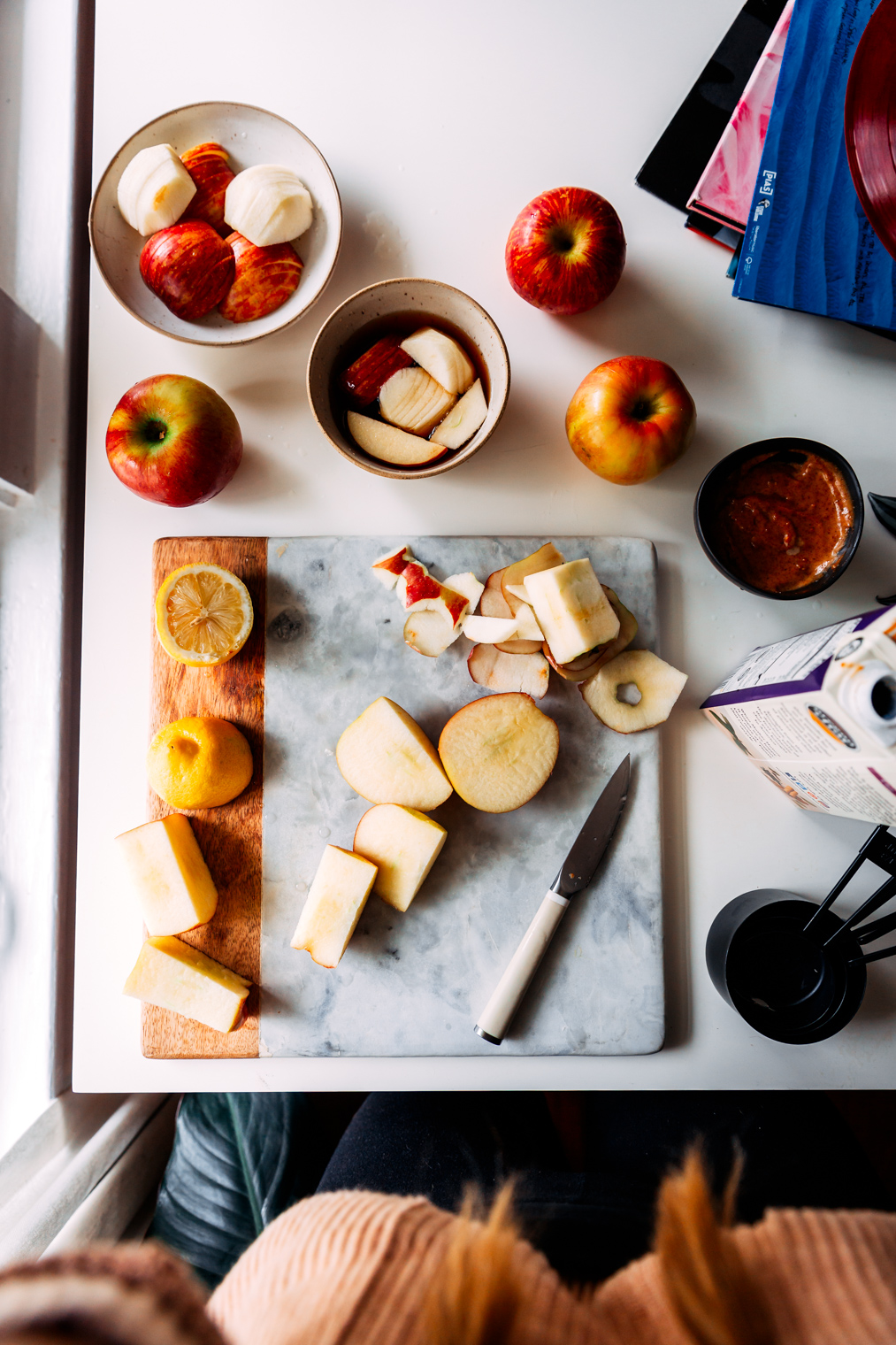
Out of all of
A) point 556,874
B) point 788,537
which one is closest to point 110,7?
point 788,537

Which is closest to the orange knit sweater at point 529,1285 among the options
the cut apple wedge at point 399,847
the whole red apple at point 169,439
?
the cut apple wedge at point 399,847

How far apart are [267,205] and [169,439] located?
0.92 feet

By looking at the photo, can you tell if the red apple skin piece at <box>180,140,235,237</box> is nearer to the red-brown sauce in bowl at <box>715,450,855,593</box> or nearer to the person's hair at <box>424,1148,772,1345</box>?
the red-brown sauce in bowl at <box>715,450,855,593</box>

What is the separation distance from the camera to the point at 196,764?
818mm

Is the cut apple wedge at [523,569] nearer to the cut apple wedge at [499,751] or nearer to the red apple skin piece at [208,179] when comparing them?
the cut apple wedge at [499,751]

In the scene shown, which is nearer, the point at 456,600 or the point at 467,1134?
the point at 456,600

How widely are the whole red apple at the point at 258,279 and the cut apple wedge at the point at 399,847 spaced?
0.59 metres

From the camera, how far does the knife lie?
84cm

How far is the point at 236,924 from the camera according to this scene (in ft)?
2.89

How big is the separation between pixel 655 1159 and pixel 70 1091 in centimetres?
76

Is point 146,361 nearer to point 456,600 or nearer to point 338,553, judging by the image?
point 338,553

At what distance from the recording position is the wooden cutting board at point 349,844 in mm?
868

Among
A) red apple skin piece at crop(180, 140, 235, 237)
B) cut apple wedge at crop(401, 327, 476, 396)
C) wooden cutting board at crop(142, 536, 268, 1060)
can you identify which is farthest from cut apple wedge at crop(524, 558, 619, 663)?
red apple skin piece at crop(180, 140, 235, 237)

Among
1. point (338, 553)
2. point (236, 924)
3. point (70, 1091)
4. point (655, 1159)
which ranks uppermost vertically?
point (338, 553)
